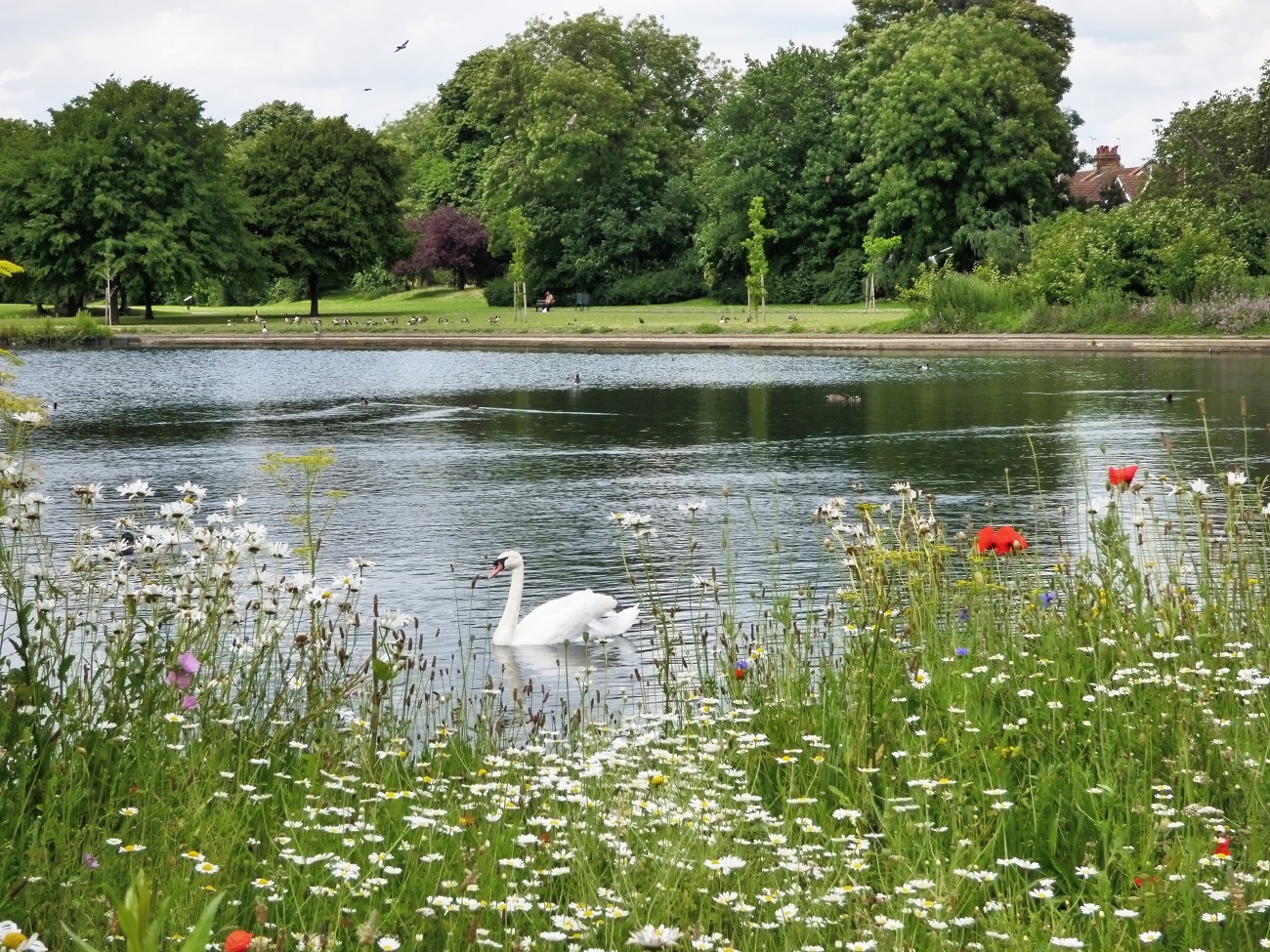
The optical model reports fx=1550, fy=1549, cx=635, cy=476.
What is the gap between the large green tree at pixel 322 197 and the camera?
73000 mm

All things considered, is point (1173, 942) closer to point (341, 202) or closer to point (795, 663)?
point (795, 663)

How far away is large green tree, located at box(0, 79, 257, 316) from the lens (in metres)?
64.9

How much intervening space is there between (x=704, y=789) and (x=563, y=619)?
5105mm

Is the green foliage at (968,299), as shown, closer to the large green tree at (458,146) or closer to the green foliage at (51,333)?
the green foliage at (51,333)

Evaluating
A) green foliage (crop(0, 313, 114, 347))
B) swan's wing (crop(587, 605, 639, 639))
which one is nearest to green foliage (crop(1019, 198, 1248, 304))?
green foliage (crop(0, 313, 114, 347))

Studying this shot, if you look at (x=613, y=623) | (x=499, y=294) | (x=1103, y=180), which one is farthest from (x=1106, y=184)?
(x=613, y=623)

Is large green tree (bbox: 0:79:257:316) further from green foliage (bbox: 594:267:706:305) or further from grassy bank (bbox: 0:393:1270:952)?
grassy bank (bbox: 0:393:1270:952)

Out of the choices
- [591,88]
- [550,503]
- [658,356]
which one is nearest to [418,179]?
[591,88]

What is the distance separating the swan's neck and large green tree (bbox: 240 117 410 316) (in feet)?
213

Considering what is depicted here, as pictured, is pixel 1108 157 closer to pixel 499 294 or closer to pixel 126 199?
pixel 499 294

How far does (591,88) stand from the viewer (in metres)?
76.8

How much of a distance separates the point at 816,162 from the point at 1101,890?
66298 mm

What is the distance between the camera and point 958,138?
62.1 m

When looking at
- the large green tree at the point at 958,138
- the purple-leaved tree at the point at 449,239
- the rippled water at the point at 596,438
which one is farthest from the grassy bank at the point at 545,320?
the rippled water at the point at 596,438
